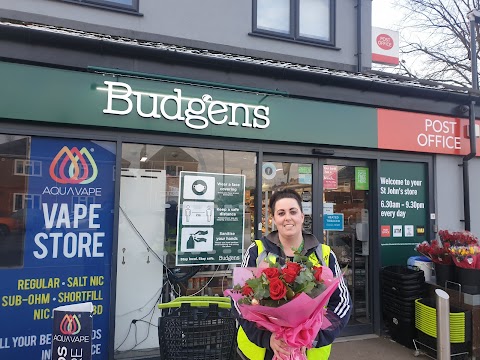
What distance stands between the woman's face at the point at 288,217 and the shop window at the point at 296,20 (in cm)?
421

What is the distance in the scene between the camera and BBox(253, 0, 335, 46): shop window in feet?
19.3

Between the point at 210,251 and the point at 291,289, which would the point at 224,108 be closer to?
the point at 210,251

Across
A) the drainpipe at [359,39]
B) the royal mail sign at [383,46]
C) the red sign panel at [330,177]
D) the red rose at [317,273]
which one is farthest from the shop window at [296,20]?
the red rose at [317,273]

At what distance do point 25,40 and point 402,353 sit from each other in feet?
19.4

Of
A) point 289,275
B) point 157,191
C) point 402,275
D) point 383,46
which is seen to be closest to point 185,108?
point 157,191

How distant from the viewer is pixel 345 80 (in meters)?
5.38

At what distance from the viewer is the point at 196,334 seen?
249 centimetres

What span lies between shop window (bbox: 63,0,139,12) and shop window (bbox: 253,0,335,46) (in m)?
1.80

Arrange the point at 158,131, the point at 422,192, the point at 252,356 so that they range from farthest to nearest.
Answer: the point at 422,192 → the point at 158,131 → the point at 252,356

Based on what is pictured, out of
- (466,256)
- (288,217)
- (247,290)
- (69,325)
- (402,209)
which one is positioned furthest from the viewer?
(402,209)

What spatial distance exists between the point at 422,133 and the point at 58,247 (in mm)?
5492

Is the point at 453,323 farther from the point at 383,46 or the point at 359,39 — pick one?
the point at 383,46

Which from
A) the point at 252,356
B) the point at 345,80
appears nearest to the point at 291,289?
the point at 252,356

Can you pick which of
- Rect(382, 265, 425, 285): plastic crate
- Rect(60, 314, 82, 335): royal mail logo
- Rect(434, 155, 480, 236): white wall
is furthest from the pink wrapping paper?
Rect(434, 155, 480, 236): white wall
